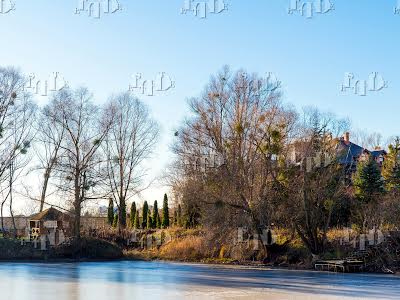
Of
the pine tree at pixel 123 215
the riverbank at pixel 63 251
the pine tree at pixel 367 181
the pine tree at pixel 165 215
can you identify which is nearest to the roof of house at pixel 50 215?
the riverbank at pixel 63 251

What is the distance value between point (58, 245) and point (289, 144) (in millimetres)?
15487

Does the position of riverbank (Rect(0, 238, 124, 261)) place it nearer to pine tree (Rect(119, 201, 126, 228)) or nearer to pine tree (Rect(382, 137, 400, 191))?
pine tree (Rect(119, 201, 126, 228))

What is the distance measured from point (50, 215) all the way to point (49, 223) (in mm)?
687

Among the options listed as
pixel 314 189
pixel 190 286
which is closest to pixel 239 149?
pixel 314 189

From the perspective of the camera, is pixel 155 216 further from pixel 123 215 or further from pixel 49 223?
pixel 49 223

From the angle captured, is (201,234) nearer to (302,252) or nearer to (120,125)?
(302,252)

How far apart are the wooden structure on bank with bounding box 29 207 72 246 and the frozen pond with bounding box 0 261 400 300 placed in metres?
14.6

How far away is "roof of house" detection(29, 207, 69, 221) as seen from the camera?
38119 mm

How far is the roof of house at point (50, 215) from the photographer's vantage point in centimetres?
3812

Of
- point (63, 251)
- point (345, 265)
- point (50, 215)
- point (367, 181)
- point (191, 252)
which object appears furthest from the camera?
point (50, 215)

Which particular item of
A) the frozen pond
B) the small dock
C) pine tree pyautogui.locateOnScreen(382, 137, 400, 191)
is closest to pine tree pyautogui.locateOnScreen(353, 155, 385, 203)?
pine tree pyautogui.locateOnScreen(382, 137, 400, 191)

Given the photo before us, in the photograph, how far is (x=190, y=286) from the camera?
17703 mm

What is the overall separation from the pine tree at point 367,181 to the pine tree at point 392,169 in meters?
0.80

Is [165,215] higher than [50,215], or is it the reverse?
[50,215]
